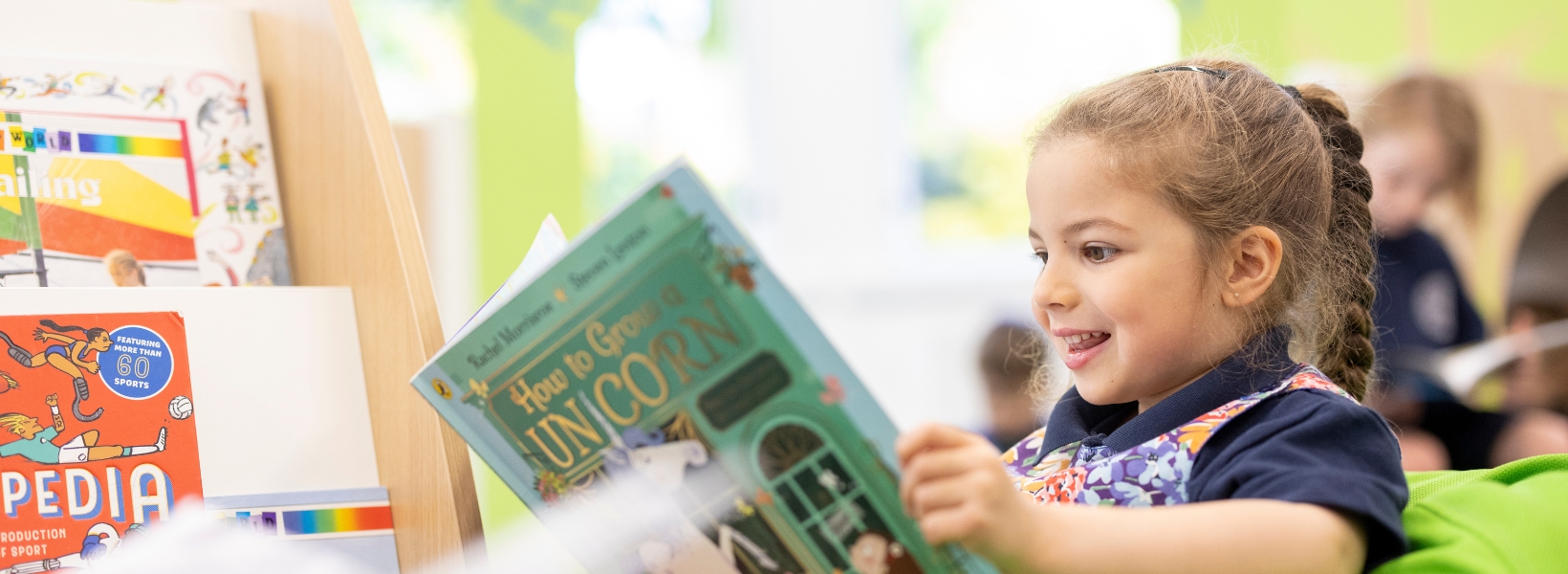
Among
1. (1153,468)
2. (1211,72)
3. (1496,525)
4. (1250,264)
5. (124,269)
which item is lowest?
(1496,525)

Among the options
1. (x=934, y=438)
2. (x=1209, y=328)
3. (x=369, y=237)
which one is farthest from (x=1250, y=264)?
(x=369, y=237)

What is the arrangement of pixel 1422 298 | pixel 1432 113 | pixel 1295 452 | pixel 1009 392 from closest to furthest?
pixel 1295 452 < pixel 1422 298 < pixel 1432 113 < pixel 1009 392

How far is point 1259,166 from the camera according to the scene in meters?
0.88

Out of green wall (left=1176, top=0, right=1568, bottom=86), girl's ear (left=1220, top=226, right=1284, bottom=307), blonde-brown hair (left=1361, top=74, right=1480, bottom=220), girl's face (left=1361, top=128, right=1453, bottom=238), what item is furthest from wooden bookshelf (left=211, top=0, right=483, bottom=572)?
green wall (left=1176, top=0, right=1568, bottom=86)

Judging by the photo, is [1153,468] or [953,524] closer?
[953,524]

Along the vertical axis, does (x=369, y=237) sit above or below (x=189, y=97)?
below

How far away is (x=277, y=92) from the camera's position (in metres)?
1.01

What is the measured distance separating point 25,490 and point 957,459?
2.08ft

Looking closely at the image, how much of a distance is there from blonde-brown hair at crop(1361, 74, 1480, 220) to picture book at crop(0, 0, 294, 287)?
2041 mm

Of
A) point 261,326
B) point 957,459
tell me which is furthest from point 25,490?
point 957,459

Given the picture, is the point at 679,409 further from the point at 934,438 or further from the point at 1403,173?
the point at 1403,173

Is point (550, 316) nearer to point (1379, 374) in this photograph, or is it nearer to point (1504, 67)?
point (1379, 374)

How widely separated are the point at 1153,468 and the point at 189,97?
85 cm

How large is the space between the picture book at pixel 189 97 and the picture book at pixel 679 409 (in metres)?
0.41
